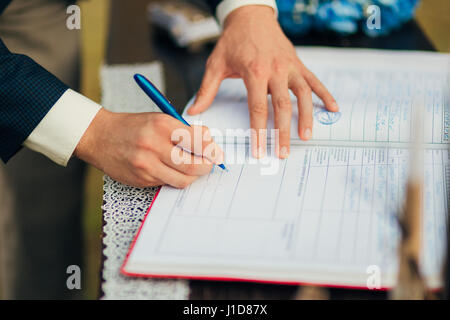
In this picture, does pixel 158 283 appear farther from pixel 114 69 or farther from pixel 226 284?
pixel 114 69

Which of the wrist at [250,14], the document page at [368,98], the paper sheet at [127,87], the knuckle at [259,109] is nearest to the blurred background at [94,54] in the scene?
the paper sheet at [127,87]

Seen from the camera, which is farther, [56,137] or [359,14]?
[359,14]

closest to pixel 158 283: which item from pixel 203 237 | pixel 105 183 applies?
pixel 203 237

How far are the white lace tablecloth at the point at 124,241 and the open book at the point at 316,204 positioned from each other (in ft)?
0.05

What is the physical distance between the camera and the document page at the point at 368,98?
666 millimetres

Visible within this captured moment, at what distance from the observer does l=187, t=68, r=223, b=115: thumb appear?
76cm

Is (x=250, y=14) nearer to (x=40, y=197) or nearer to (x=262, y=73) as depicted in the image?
(x=262, y=73)

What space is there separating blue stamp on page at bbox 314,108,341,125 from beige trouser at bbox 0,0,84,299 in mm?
770

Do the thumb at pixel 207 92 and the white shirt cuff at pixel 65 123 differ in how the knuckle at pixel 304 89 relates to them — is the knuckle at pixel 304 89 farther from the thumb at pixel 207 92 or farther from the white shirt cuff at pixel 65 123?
the white shirt cuff at pixel 65 123

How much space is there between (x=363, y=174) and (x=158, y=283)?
0.29m

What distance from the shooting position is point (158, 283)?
1.64ft

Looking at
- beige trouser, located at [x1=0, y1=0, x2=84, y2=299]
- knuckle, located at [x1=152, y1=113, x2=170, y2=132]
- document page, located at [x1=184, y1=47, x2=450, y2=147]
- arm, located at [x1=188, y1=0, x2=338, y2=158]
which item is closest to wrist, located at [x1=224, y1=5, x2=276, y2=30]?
arm, located at [x1=188, y1=0, x2=338, y2=158]

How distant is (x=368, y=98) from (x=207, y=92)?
10.1 inches

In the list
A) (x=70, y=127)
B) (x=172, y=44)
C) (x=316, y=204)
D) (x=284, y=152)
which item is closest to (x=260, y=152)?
(x=284, y=152)
